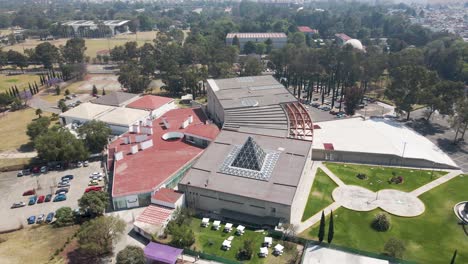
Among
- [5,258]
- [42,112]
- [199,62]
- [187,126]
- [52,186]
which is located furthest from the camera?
[199,62]

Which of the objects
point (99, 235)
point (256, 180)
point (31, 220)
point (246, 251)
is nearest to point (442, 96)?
point (256, 180)

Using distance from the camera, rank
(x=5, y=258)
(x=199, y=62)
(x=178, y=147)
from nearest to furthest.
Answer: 1. (x=5, y=258)
2. (x=178, y=147)
3. (x=199, y=62)

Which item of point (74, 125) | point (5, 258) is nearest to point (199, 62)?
point (74, 125)

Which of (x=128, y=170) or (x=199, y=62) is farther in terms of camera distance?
(x=199, y=62)

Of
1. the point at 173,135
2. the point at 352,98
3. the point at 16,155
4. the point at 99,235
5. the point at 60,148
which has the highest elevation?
the point at 352,98

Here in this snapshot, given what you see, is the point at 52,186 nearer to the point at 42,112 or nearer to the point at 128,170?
the point at 128,170

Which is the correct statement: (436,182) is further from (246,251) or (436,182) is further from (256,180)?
(246,251)
